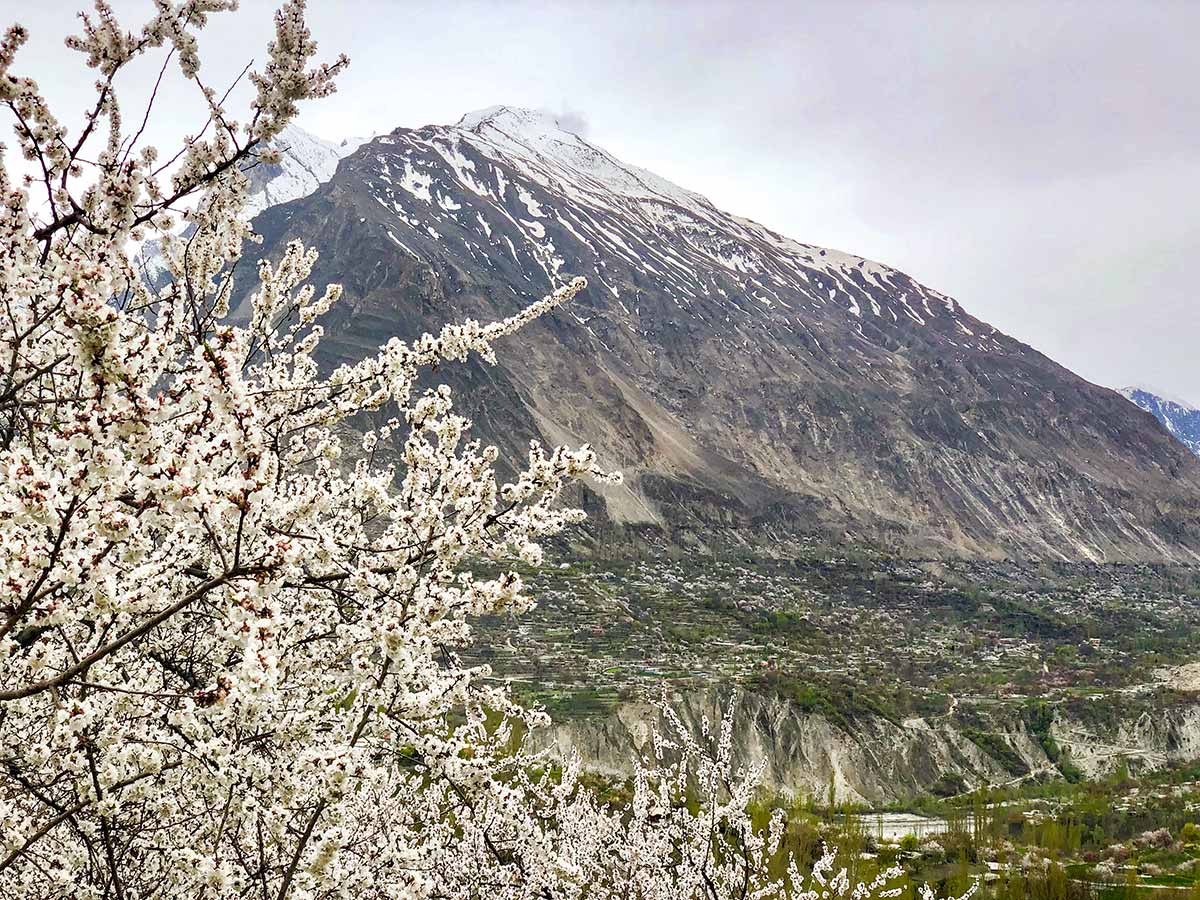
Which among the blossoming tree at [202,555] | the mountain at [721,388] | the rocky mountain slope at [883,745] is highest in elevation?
the mountain at [721,388]

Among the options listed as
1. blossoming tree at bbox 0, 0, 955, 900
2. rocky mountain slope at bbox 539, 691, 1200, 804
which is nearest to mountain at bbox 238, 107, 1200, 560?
rocky mountain slope at bbox 539, 691, 1200, 804

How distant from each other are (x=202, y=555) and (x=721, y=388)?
433 ft

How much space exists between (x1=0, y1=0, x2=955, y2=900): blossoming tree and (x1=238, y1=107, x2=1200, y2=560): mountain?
86883 millimetres

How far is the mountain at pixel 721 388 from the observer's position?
343 feet

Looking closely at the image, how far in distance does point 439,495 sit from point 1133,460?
593 ft

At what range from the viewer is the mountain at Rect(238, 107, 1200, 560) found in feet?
343

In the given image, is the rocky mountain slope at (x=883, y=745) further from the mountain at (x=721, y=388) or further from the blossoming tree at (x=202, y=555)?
the mountain at (x=721, y=388)

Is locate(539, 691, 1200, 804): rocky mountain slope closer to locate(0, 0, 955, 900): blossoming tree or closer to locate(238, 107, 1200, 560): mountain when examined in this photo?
locate(0, 0, 955, 900): blossoming tree

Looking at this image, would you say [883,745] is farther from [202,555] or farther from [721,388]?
[721,388]

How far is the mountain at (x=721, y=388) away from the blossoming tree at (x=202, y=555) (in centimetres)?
8688

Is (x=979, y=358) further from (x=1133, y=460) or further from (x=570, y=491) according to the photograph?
(x=570, y=491)

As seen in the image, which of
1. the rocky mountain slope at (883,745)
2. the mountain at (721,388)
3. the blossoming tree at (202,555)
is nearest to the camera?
the blossoming tree at (202,555)

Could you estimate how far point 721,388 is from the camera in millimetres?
133875

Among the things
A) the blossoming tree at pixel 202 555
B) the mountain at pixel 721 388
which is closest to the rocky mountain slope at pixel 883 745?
the blossoming tree at pixel 202 555
